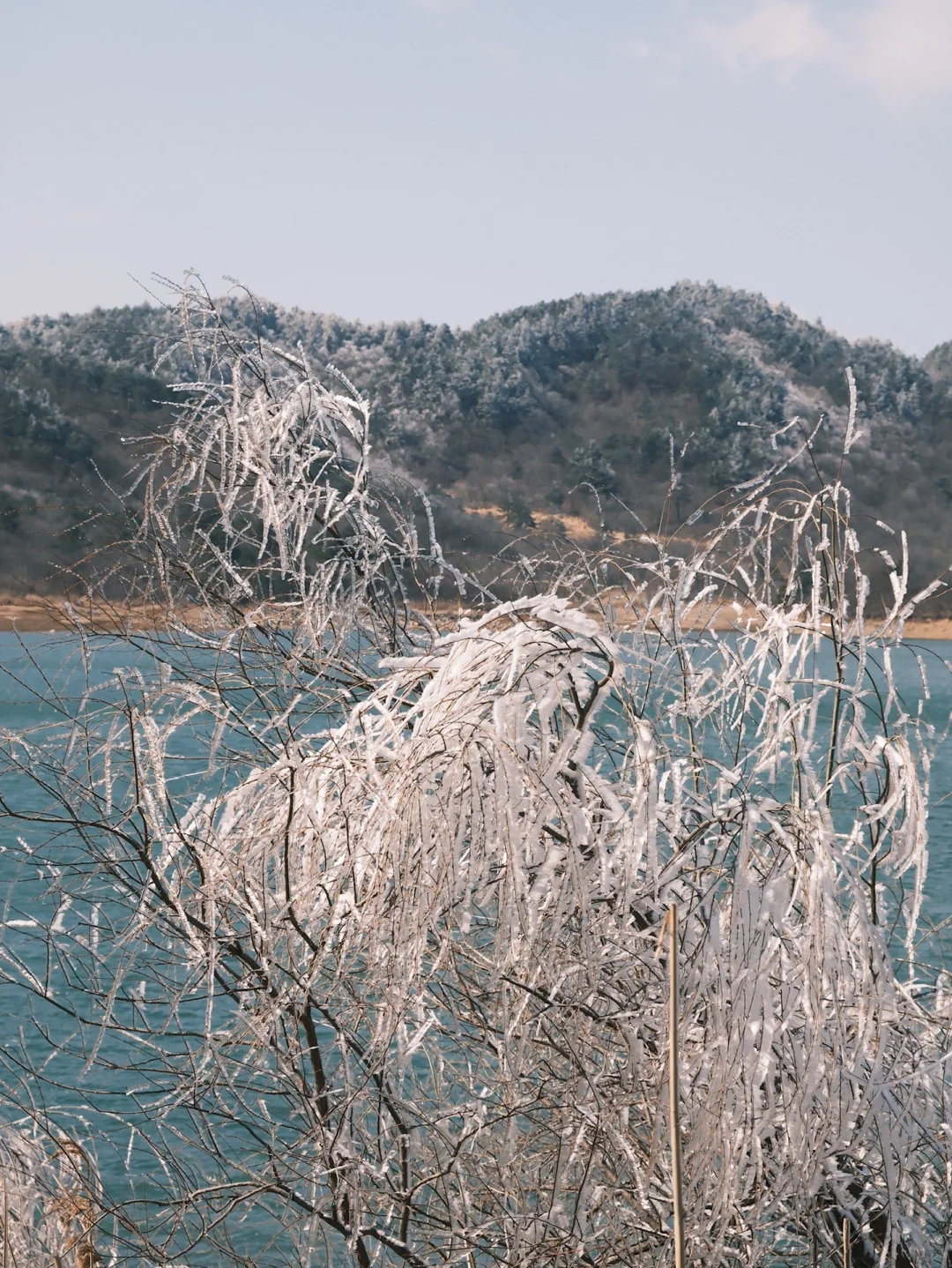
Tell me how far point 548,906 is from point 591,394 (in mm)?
69945

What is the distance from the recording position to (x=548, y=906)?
2.60 m

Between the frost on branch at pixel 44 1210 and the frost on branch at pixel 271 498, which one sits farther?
the frost on branch at pixel 271 498

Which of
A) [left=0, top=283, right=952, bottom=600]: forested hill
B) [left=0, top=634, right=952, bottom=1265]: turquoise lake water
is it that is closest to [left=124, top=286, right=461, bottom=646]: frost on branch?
[left=0, top=634, right=952, bottom=1265]: turquoise lake water

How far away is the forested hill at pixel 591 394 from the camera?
49344 millimetres

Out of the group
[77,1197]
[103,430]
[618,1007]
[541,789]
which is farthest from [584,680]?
[77,1197]

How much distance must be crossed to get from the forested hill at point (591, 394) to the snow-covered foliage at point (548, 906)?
39.1m

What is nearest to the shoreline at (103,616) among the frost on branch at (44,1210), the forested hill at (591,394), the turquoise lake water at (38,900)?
the turquoise lake water at (38,900)

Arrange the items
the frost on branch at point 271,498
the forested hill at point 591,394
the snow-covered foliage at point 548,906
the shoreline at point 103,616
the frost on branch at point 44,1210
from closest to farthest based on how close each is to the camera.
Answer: the snow-covered foliage at point 548,906 → the shoreline at point 103,616 → the frost on branch at point 44,1210 → the frost on branch at point 271,498 → the forested hill at point 591,394

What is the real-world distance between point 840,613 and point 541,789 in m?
1.14

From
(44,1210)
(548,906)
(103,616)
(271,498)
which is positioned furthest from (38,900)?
(548,906)

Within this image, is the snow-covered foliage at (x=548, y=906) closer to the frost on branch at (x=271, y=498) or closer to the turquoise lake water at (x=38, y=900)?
the frost on branch at (x=271, y=498)

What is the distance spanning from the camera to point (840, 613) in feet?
10.9

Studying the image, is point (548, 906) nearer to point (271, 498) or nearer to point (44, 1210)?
point (271, 498)

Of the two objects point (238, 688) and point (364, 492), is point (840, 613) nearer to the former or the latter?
point (364, 492)
